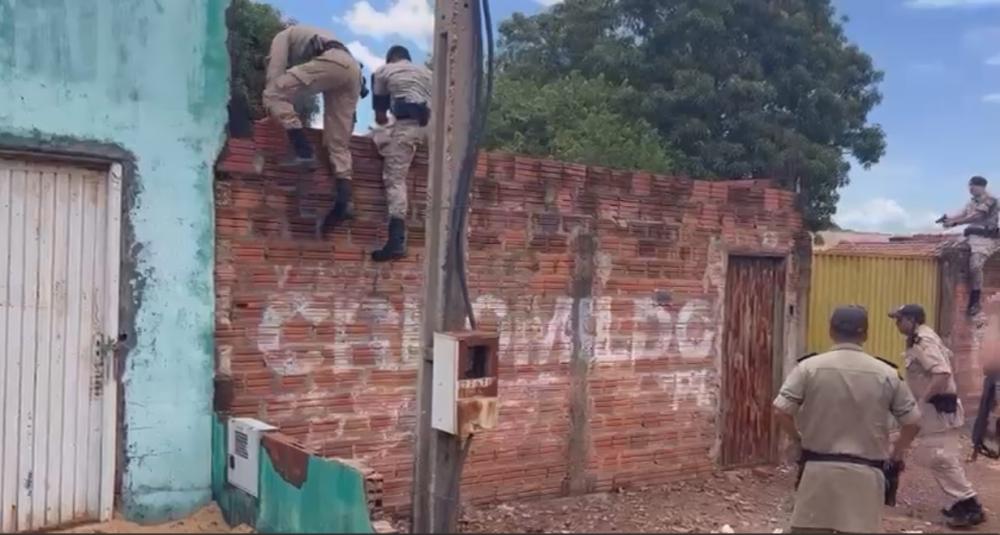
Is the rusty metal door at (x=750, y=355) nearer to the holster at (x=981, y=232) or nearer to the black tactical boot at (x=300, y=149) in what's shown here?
the holster at (x=981, y=232)

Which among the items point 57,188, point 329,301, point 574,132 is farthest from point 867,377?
point 574,132

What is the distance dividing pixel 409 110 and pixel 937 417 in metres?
4.88

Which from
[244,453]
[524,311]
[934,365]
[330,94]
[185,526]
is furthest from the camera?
[524,311]

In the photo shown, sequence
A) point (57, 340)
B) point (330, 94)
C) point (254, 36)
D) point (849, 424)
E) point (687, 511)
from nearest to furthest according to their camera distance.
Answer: point (849, 424) → point (57, 340) → point (330, 94) → point (687, 511) → point (254, 36)

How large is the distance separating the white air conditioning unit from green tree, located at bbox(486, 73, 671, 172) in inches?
528

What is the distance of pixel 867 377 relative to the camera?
512 cm

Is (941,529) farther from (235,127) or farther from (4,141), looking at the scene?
(4,141)

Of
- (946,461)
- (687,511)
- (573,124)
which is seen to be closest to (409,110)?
(687,511)

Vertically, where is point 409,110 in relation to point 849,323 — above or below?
above

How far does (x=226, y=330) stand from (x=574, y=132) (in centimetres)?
1434

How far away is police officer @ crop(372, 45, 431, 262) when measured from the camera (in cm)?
675

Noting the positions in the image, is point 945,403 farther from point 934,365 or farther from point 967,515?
point 967,515

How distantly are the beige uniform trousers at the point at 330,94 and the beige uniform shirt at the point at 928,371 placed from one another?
15.4 feet

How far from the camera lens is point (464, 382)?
5.20 m
